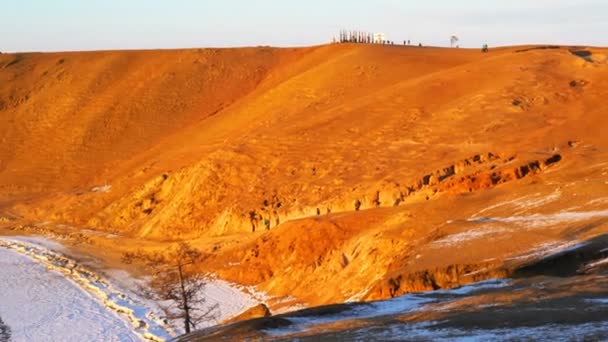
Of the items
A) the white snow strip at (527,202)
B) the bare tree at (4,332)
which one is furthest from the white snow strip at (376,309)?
the bare tree at (4,332)

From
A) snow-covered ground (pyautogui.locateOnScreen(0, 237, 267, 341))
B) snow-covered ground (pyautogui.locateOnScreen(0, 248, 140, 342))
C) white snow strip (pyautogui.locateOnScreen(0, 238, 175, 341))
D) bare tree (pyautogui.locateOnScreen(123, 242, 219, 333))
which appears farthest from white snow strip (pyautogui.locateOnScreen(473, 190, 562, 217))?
snow-covered ground (pyautogui.locateOnScreen(0, 248, 140, 342))

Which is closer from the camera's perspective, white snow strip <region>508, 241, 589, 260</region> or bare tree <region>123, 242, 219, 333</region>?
white snow strip <region>508, 241, 589, 260</region>

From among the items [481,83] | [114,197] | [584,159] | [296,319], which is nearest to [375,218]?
[584,159]

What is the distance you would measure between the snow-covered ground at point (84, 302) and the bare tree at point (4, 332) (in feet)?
0.54

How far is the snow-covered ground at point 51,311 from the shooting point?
2427 centimetres

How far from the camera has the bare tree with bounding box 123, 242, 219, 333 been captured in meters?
25.0

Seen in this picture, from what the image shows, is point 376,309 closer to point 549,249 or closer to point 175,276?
point 549,249

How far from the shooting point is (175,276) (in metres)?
28.2

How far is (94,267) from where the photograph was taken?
111 ft

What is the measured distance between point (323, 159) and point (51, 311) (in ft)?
42.8

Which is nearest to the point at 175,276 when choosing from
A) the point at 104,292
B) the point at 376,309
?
the point at 104,292

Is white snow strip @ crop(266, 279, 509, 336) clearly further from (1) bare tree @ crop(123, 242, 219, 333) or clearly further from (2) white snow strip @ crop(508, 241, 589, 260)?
(1) bare tree @ crop(123, 242, 219, 333)

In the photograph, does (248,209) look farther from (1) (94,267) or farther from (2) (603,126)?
(2) (603,126)

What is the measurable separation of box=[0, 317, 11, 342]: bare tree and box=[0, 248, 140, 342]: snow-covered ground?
0.40 feet
